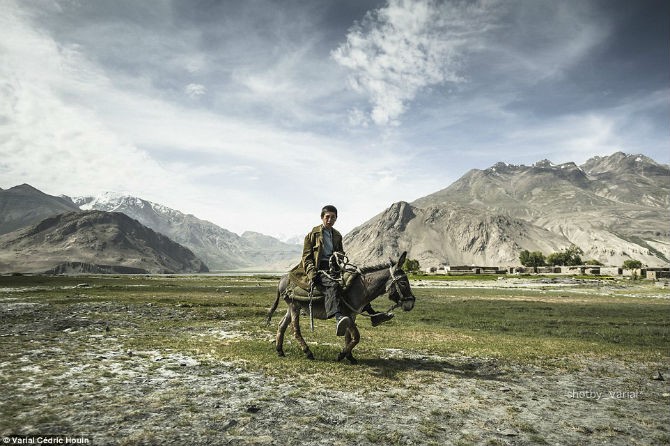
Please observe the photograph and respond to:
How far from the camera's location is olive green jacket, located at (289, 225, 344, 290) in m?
11.5

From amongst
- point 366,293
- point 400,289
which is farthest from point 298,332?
point 400,289

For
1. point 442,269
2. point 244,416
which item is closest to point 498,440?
point 244,416

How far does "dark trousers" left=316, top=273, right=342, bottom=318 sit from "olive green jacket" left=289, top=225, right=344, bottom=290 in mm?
330

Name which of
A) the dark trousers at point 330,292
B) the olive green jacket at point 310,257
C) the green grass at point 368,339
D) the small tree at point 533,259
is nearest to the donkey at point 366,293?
the dark trousers at point 330,292

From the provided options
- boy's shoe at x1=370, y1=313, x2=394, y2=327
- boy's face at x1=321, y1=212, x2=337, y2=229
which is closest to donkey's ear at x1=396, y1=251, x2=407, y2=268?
boy's shoe at x1=370, y1=313, x2=394, y2=327

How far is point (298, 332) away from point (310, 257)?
2.42 meters

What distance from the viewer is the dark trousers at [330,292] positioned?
35.0ft

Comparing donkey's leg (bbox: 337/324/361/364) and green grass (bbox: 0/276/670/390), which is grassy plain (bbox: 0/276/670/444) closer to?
green grass (bbox: 0/276/670/390)

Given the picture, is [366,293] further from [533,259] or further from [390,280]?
[533,259]

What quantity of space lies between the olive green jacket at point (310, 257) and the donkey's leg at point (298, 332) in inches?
36.6

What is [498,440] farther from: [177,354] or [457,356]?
[177,354]

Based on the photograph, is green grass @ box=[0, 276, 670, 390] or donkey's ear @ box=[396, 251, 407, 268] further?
green grass @ box=[0, 276, 670, 390]

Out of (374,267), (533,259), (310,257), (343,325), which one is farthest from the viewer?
(533,259)

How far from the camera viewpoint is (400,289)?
10.6 meters
